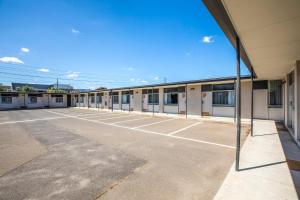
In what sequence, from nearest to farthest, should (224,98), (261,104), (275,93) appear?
(275,93), (261,104), (224,98)

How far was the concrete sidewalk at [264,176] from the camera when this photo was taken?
8.16 ft

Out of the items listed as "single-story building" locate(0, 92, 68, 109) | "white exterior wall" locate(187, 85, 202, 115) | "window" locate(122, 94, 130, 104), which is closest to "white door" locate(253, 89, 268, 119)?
"white exterior wall" locate(187, 85, 202, 115)

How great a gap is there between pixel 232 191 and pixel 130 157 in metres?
2.55

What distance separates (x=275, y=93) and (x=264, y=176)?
9267 millimetres

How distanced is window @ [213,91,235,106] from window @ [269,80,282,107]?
85.8 inches

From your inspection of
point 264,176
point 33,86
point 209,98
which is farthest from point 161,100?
point 33,86

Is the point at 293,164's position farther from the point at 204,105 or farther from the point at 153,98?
the point at 153,98

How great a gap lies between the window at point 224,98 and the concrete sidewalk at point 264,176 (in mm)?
6851

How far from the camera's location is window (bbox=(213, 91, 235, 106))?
11.3 metres

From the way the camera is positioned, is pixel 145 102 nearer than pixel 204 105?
No

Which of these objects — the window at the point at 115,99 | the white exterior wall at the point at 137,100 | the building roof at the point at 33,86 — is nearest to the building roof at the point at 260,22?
the white exterior wall at the point at 137,100

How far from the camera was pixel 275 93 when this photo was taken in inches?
393

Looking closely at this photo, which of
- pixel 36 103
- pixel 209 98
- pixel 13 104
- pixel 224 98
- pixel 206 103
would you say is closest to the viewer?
pixel 224 98

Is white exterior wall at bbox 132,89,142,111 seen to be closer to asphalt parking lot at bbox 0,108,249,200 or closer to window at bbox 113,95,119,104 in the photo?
window at bbox 113,95,119,104
